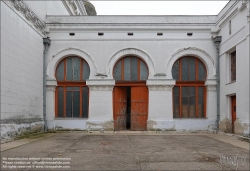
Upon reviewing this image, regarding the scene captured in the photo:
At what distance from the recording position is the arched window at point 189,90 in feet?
49.8

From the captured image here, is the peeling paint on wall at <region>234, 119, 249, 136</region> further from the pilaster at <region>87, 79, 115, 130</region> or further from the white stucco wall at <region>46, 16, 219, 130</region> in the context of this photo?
the pilaster at <region>87, 79, 115, 130</region>

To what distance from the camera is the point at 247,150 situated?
8562 mm

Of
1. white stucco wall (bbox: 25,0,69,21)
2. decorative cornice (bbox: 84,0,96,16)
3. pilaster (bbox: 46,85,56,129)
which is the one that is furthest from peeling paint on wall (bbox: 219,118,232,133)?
decorative cornice (bbox: 84,0,96,16)

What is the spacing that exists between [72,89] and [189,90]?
6.51 meters

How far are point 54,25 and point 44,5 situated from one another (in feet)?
4.09

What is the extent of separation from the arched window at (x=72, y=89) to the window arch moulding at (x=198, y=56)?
4515mm

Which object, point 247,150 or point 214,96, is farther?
point 214,96

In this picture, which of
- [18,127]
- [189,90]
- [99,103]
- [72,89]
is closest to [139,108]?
[99,103]

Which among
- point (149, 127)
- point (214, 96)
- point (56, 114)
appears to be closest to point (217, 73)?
point (214, 96)

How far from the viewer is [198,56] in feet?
49.3

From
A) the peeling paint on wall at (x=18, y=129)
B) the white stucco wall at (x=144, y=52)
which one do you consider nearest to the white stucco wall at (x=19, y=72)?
the peeling paint on wall at (x=18, y=129)

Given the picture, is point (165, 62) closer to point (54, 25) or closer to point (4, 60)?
point (54, 25)

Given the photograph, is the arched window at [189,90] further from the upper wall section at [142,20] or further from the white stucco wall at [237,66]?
→ the upper wall section at [142,20]

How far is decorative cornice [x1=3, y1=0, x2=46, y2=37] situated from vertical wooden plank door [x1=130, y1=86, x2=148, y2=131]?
588 centimetres
